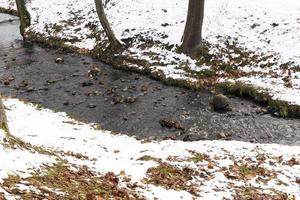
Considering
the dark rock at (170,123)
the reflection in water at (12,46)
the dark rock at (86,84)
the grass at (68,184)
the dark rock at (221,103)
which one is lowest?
the reflection in water at (12,46)

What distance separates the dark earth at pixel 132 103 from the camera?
16.2 meters

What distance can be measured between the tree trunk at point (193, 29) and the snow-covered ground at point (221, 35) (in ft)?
2.27

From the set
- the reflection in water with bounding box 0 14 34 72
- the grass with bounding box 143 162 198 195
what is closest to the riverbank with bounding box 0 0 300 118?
the reflection in water with bounding box 0 14 34 72

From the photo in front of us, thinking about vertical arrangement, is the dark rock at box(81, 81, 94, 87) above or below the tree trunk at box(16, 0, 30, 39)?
below

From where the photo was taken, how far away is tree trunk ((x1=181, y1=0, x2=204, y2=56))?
22.5 meters

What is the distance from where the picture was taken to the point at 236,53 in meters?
22.4

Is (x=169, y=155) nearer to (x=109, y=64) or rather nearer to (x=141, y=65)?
(x=141, y=65)

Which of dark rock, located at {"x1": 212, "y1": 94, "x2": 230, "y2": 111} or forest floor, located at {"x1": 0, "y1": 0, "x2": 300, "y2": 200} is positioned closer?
forest floor, located at {"x1": 0, "y1": 0, "x2": 300, "y2": 200}

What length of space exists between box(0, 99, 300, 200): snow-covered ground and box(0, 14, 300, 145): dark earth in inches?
87.0

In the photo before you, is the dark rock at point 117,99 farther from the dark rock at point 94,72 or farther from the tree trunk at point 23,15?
the tree trunk at point 23,15

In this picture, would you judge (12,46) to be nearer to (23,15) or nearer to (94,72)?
(23,15)

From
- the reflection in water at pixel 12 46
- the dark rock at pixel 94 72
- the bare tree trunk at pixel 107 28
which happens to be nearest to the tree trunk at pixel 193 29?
the bare tree trunk at pixel 107 28

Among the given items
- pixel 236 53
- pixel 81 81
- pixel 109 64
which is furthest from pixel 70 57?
pixel 236 53

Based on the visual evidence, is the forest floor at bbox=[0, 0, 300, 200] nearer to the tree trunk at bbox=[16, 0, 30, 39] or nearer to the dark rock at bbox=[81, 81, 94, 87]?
the dark rock at bbox=[81, 81, 94, 87]
